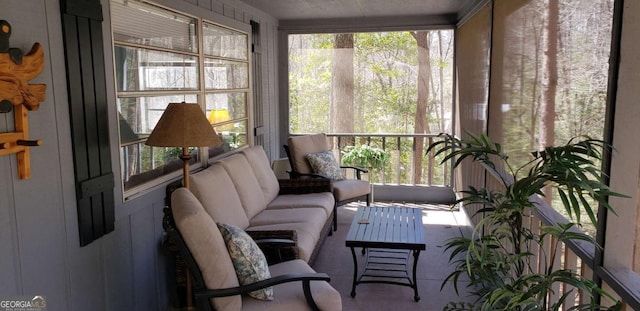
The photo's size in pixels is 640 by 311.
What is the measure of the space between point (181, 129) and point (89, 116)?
0.51m

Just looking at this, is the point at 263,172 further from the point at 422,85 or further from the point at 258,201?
the point at 422,85

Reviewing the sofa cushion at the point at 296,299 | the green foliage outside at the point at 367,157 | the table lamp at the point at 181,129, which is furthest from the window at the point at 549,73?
the green foliage outside at the point at 367,157

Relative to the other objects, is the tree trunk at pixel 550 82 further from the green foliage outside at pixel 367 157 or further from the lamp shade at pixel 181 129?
the green foliage outside at pixel 367 157

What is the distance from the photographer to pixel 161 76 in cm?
327

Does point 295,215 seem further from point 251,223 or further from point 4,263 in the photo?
point 4,263

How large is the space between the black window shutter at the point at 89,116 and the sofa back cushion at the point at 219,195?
0.58 m

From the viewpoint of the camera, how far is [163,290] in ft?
10.6

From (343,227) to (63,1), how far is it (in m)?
3.58

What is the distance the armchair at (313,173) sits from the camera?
192 inches

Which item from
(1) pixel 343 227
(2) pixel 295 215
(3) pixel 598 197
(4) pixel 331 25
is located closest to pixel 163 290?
(2) pixel 295 215

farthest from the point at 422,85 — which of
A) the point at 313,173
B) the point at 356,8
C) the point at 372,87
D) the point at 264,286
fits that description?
the point at 264,286

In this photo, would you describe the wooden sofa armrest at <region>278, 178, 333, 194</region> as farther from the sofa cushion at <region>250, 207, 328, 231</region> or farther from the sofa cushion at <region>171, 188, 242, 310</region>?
the sofa cushion at <region>171, 188, 242, 310</region>

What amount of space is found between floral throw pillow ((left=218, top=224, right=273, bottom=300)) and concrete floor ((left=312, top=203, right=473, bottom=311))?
41.7 inches

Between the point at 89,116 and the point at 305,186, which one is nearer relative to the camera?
the point at 89,116
